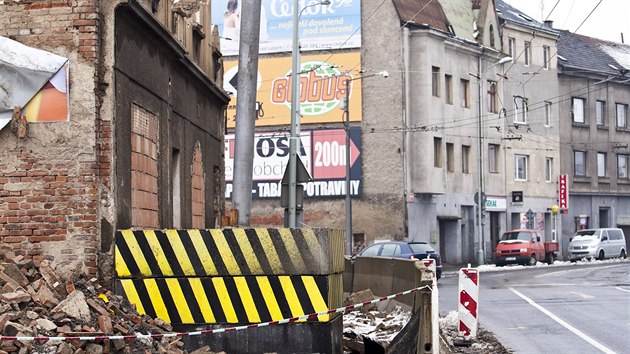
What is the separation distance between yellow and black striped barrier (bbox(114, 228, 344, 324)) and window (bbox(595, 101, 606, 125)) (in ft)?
183

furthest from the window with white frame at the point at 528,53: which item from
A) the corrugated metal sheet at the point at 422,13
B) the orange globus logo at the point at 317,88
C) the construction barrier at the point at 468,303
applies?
the construction barrier at the point at 468,303

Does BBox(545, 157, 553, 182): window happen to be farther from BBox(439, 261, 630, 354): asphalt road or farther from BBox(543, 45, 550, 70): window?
BBox(439, 261, 630, 354): asphalt road

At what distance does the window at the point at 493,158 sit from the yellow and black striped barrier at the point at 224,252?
45.0m

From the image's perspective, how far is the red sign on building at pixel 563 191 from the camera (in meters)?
60.8

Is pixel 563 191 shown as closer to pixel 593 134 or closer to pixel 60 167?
pixel 593 134

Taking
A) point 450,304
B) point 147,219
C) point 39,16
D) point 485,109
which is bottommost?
point 450,304

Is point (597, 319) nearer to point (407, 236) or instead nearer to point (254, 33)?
point (254, 33)

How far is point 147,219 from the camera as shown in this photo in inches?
582

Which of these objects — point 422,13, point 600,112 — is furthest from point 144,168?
point 600,112

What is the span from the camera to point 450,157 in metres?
52.8

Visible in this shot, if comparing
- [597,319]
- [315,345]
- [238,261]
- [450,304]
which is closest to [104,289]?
[238,261]

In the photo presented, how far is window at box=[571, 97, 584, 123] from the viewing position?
208ft

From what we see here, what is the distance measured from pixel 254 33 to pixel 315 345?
7113 mm

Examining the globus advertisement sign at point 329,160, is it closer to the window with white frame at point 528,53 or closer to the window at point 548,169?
the window with white frame at point 528,53
